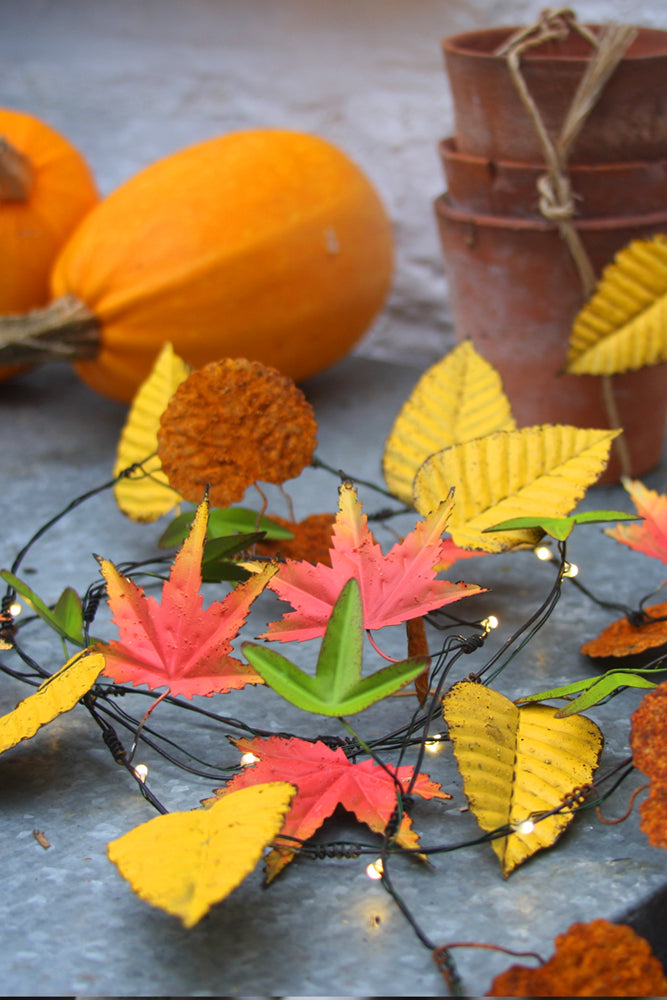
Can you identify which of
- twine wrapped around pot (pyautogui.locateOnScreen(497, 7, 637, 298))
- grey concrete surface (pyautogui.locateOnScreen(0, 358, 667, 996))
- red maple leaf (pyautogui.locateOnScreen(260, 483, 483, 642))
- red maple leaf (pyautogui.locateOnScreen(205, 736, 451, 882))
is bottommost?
grey concrete surface (pyautogui.locateOnScreen(0, 358, 667, 996))

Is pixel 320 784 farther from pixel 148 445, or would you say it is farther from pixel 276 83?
pixel 276 83

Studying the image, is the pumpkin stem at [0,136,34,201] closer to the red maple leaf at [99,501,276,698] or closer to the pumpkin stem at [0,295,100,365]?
the pumpkin stem at [0,295,100,365]

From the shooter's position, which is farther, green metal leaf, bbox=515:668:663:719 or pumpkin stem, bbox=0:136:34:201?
pumpkin stem, bbox=0:136:34:201

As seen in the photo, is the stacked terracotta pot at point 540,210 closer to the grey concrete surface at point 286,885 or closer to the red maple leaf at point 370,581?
the grey concrete surface at point 286,885

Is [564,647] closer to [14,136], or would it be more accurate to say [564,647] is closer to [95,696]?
[95,696]

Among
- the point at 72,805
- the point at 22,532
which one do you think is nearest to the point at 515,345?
the point at 22,532

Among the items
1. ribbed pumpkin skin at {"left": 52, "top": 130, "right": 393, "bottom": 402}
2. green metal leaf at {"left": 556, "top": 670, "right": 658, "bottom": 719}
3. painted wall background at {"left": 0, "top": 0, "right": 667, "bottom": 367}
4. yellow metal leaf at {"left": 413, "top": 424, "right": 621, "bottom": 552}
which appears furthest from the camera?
painted wall background at {"left": 0, "top": 0, "right": 667, "bottom": 367}

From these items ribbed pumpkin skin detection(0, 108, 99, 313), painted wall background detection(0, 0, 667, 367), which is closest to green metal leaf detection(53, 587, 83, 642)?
ribbed pumpkin skin detection(0, 108, 99, 313)
